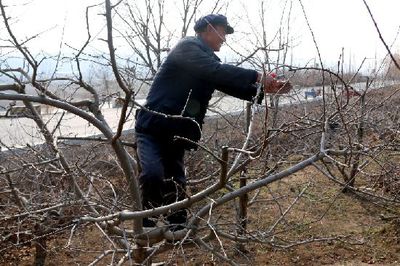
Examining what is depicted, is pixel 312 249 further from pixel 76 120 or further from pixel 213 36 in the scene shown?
pixel 76 120

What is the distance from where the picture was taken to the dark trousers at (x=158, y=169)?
2709mm

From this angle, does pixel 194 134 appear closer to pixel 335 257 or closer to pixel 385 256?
pixel 335 257

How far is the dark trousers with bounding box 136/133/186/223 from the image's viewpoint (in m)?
2.71

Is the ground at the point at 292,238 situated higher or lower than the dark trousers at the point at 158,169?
lower

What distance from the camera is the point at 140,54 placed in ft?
18.1

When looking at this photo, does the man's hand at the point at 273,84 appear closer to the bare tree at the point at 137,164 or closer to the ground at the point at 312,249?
the bare tree at the point at 137,164

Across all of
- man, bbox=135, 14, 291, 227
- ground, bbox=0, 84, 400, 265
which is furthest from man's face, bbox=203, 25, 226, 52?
ground, bbox=0, 84, 400, 265

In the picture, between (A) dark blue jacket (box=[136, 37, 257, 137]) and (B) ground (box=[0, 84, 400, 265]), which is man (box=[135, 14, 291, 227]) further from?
(B) ground (box=[0, 84, 400, 265])

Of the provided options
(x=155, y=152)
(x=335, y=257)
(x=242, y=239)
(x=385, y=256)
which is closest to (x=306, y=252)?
(x=335, y=257)

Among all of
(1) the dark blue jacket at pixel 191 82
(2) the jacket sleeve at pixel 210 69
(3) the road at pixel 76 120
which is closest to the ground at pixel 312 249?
(3) the road at pixel 76 120

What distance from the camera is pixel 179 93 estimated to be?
109 inches

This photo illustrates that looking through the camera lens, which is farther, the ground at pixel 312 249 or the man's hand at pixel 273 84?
the ground at pixel 312 249

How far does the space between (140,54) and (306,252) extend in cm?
307

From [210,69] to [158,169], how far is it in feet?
2.21
